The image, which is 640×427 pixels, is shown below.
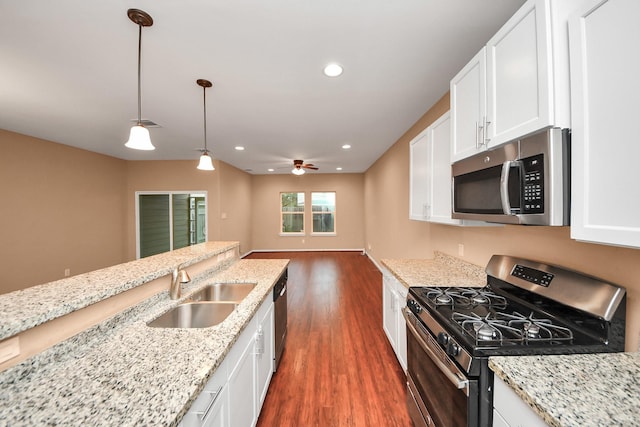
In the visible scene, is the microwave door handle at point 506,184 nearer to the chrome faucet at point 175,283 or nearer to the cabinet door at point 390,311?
the cabinet door at point 390,311

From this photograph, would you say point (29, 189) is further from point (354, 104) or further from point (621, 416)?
point (621, 416)

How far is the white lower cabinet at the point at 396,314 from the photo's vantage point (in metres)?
1.97

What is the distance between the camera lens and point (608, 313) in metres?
0.98

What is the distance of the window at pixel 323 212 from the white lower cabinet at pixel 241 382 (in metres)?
6.06

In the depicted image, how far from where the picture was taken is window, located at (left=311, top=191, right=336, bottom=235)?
796 centimetres

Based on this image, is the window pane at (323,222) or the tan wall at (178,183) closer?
the tan wall at (178,183)

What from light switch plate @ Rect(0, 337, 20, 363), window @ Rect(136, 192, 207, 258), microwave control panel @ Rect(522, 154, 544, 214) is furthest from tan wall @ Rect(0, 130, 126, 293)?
microwave control panel @ Rect(522, 154, 544, 214)

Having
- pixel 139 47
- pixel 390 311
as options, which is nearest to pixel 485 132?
pixel 390 311

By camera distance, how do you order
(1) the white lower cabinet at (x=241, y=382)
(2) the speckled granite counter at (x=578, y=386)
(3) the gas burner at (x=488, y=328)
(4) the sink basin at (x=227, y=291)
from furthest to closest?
(4) the sink basin at (x=227, y=291)
(3) the gas burner at (x=488, y=328)
(1) the white lower cabinet at (x=241, y=382)
(2) the speckled granite counter at (x=578, y=386)

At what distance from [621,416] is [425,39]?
6.71 feet

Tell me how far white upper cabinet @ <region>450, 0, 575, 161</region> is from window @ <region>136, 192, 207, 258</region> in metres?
5.70

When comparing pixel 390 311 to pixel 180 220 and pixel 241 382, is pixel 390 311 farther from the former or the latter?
pixel 180 220

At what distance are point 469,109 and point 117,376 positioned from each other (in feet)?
6.94

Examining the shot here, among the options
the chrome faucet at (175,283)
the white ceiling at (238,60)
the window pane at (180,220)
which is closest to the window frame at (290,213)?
the window pane at (180,220)
